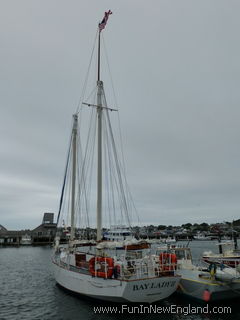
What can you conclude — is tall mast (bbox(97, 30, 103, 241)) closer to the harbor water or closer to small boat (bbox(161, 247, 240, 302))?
the harbor water

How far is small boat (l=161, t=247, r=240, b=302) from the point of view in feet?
60.4

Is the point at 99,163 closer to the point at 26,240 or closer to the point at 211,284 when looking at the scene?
the point at 211,284

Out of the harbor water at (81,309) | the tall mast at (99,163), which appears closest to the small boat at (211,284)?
the harbor water at (81,309)

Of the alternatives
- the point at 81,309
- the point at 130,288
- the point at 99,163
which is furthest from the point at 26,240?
the point at 130,288

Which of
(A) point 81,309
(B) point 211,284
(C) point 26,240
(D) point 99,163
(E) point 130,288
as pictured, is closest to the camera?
(E) point 130,288

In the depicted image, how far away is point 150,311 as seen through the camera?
1741cm

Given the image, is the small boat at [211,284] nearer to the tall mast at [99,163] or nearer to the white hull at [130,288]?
the white hull at [130,288]

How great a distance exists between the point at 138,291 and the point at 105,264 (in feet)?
8.41

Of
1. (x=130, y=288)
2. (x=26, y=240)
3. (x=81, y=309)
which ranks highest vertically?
(x=130, y=288)

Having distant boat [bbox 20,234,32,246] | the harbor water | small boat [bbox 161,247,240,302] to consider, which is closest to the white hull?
the harbor water

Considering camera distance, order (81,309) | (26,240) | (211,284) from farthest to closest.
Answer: (26,240) → (211,284) → (81,309)

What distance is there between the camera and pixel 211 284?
1862 centimetres

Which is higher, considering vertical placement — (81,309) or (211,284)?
(211,284)

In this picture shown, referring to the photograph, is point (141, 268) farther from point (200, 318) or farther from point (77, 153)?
point (77, 153)
